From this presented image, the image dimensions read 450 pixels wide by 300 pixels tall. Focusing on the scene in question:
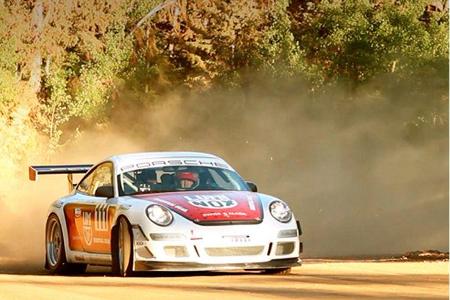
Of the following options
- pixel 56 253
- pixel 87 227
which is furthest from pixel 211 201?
pixel 56 253

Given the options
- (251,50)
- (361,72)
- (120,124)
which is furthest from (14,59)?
(361,72)

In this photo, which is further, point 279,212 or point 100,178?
point 100,178

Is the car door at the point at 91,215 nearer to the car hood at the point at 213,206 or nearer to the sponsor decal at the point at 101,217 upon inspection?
the sponsor decal at the point at 101,217

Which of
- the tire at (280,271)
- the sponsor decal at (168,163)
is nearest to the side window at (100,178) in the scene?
the sponsor decal at (168,163)

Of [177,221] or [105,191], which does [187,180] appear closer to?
[105,191]

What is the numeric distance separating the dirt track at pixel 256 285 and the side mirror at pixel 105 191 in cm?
106

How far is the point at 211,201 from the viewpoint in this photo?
49.5 ft

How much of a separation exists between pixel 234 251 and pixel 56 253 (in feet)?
10.8

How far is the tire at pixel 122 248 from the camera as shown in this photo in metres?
14.9

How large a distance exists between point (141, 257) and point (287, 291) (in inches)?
110

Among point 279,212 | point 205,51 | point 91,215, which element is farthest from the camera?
point 205,51

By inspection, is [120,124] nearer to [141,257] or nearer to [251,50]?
[251,50]

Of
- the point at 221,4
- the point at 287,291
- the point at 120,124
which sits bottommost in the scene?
the point at 287,291

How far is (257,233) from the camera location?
48.6 ft
